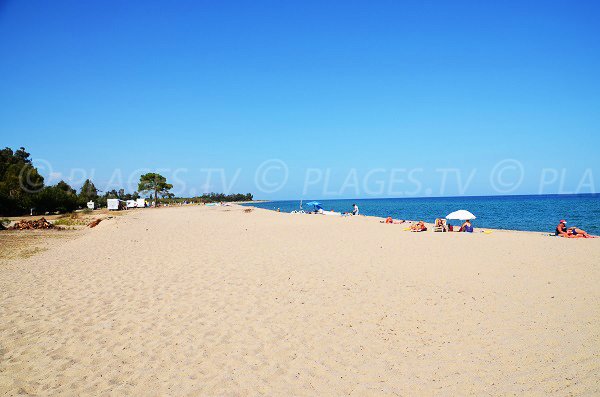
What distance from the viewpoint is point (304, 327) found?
18.9ft

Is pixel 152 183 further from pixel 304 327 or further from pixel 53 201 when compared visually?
pixel 304 327

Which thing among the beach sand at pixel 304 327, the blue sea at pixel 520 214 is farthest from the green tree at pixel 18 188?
the blue sea at pixel 520 214

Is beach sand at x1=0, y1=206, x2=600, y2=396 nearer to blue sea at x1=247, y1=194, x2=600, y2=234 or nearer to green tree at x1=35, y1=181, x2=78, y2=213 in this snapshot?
blue sea at x1=247, y1=194, x2=600, y2=234

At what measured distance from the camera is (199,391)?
3965mm

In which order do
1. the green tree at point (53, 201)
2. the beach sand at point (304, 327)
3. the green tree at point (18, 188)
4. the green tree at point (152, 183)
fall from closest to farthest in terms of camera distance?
the beach sand at point (304, 327)
the green tree at point (18, 188)
the green tree at point (53, 201)
the green tree at point (152, 183)

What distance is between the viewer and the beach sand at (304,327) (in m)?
4.14

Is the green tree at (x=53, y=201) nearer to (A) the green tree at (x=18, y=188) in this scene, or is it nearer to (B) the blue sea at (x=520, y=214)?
(A) the green tree at (x=18, y=188)

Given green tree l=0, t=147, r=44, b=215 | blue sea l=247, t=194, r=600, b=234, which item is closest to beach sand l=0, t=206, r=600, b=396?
blue sea l=247, t=194, r=600, b=234

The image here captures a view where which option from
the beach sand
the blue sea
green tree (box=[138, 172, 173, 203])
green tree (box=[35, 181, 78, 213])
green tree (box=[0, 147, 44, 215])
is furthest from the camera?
green tree (box=[138, 172, 173, 203])

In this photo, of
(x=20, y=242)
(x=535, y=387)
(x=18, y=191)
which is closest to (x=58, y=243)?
(x=20, y=242)

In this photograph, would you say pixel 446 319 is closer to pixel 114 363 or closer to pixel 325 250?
pixel 114 363

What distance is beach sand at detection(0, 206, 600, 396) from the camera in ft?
13.6

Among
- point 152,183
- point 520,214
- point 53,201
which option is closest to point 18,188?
point 53,201

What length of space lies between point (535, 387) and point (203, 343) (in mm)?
4269
